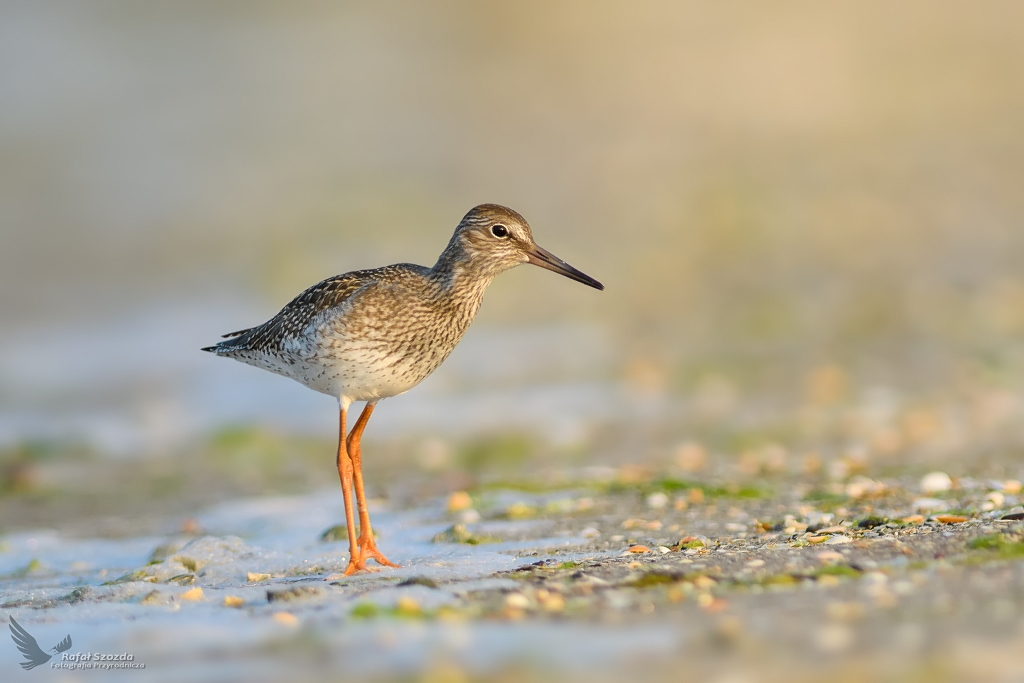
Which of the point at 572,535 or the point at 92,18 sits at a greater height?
the point at 92,18

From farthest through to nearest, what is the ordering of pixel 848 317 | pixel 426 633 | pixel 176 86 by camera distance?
pixel 176 86 < pixel 848 317 < pixel 426 633

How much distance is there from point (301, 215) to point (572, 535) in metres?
11.7

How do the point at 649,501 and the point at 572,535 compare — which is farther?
the point at 649,501

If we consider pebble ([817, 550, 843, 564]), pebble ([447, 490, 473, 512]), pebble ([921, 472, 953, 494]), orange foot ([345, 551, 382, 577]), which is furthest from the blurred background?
pebble ([817, 550, 843, 564])

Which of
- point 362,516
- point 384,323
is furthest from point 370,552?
point 384,323

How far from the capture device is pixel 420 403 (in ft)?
39.9

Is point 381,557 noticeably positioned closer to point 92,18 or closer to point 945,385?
point 945,385

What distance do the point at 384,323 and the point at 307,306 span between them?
0.66 meters

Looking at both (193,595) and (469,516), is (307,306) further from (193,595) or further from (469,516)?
(193,595)

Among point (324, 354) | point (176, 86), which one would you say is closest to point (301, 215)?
point (176, 86)

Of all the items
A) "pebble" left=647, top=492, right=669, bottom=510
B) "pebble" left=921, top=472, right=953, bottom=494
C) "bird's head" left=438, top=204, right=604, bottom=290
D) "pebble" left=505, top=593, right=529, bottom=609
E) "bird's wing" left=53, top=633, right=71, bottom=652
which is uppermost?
"bird's head" left=438, top=204, right=604, bottom=290

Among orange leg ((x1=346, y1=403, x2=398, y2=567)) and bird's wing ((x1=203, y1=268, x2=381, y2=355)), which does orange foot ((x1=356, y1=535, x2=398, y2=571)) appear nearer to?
orange leg ((x1=346, y1=403, x2=398, y2=567))

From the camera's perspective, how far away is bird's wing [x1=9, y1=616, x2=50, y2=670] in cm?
485

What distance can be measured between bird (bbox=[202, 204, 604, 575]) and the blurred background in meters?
2.14
